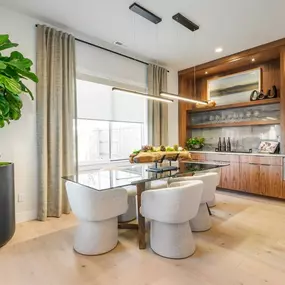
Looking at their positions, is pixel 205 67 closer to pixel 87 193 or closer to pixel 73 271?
pixel 87 193

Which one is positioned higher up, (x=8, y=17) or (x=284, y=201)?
(x=8, y=17)

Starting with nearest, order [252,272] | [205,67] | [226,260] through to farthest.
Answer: [252,272] → [226,260] → [205,67]

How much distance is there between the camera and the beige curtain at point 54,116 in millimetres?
3098

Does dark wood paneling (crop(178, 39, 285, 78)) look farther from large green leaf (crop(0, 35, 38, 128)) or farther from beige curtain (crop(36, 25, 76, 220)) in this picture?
large green leaf (crop(0, 35, 38, 128))

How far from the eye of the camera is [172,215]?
6.81ft

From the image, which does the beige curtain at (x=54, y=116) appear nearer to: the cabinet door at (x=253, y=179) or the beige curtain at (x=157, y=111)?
the beige curtain at (x=157, y=111)

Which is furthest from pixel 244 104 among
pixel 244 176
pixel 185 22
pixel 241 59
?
pixel 185 22

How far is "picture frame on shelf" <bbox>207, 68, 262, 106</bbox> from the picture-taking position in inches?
183

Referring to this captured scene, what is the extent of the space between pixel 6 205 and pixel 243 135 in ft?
15.5

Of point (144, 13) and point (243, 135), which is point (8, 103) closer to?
point (144, 13)

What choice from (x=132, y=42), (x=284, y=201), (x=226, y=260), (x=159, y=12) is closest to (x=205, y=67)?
(x=132, y=42)

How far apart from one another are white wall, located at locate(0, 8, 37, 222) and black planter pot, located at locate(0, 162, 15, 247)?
554 millimetres

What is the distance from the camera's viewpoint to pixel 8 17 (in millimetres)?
2930

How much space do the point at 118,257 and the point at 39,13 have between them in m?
3.32
